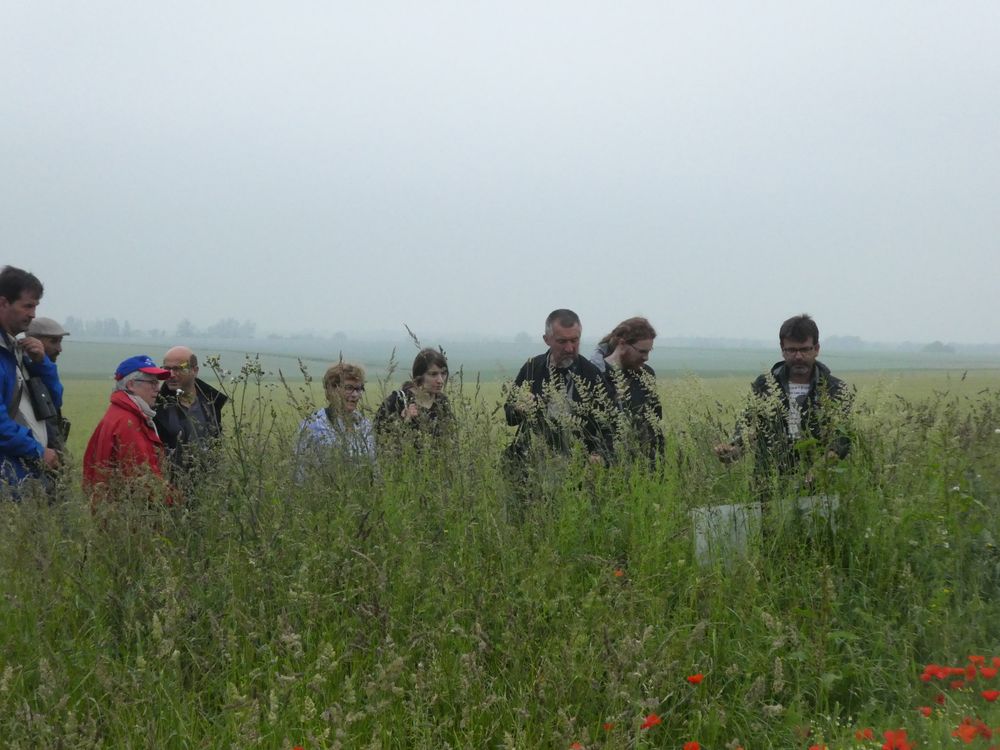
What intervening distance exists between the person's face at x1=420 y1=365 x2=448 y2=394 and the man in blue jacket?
2.43 meters

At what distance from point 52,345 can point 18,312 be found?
5.13ft

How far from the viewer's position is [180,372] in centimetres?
585

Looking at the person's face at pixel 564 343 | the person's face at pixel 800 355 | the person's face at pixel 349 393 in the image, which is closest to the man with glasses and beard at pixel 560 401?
the person's face at pixel 564 343

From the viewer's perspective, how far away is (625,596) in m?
3.51

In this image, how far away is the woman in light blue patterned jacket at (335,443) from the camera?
169 inches

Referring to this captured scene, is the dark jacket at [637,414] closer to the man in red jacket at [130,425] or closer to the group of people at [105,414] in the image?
the group of people at [105,414]

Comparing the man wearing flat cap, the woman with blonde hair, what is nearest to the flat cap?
the man wearing flat cap

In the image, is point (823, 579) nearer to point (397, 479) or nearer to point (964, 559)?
point (964, 559)

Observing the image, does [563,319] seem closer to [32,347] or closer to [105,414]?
[105,414]

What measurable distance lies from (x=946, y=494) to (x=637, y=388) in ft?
7.47

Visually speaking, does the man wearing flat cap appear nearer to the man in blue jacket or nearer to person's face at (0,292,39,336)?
the man in blue jacket

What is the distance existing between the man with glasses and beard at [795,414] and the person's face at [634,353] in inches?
38.8

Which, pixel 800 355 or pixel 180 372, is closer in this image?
pixel 800 355

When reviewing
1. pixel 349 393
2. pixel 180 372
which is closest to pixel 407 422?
pixel 349 393
